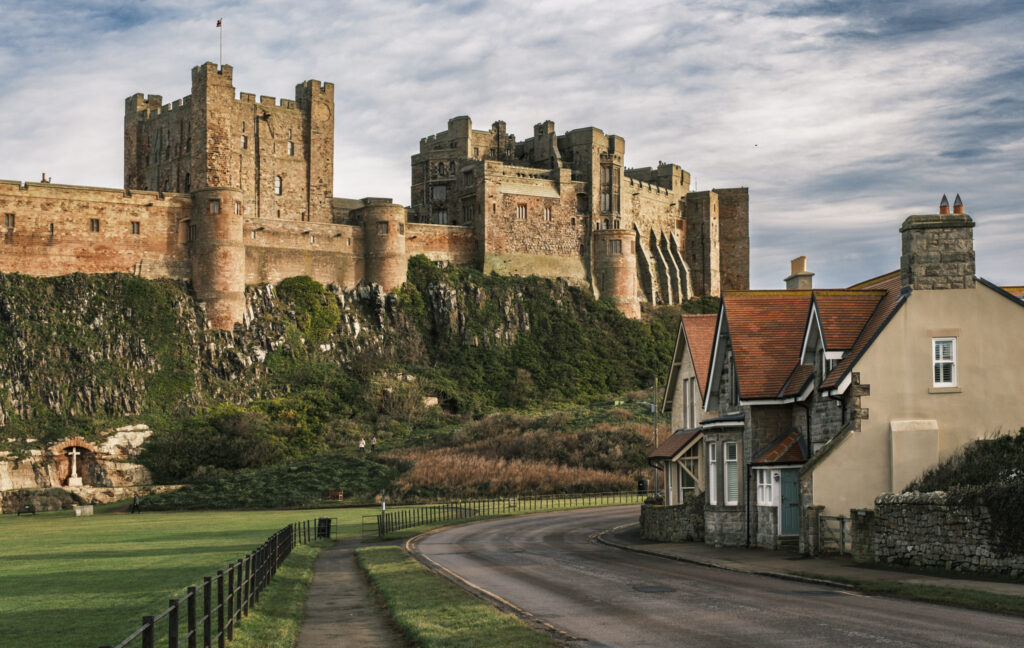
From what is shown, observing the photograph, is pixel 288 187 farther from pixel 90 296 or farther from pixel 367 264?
pixel 90 296

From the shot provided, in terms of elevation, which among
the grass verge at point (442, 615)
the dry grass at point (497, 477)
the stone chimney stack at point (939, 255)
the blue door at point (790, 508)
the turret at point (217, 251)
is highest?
the turret at point (217, 251)

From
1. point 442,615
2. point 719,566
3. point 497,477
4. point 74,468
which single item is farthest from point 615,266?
point 442,615

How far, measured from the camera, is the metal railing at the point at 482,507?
49344 mm

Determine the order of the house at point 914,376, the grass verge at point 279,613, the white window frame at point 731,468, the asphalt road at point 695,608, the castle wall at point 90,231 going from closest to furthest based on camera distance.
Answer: the asphalt road at point 695,608, the grass verge at point 279,613, the house at point 914,376, the white window frame at point 731,468, the castle wall at point 90,231

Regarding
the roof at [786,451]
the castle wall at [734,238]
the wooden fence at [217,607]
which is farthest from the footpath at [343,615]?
the castle wall at [734,238]

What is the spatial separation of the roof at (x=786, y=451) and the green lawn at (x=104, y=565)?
491 inches

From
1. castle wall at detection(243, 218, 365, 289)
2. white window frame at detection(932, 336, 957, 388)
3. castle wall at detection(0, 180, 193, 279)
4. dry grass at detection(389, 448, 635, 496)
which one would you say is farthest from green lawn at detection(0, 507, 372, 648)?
castle wall at detection(243, 218, 365, 289)

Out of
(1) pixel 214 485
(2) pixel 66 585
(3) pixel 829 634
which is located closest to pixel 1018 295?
(3) pixel 829 634

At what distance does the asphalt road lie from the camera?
16234mm

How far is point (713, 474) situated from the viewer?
35.1 metres

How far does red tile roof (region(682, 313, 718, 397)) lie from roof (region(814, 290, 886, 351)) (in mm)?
8505

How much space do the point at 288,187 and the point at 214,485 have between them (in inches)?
1251

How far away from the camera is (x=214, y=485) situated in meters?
71.9

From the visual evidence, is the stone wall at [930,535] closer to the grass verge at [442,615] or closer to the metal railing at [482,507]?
the grass verge at [442,615]
